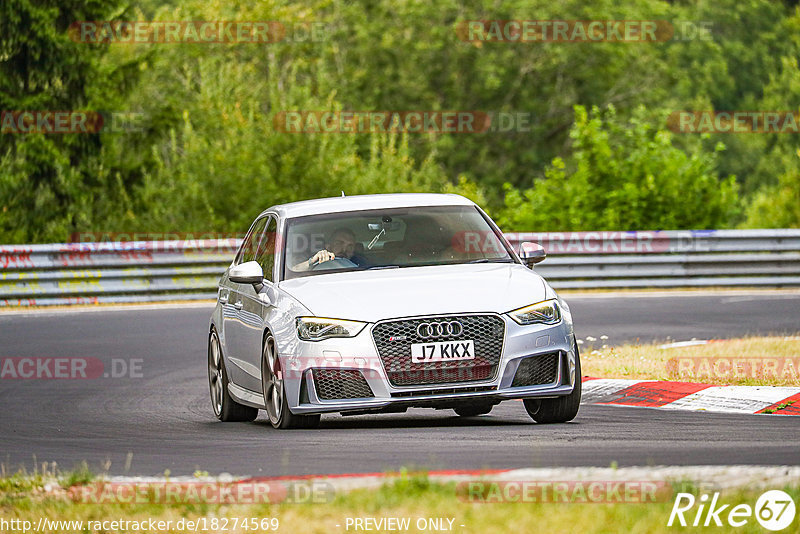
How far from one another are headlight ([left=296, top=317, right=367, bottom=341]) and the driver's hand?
0.96 metres

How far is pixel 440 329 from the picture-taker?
9.38m

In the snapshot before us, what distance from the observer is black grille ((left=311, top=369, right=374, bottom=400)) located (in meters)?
9.44

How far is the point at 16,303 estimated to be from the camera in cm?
2277

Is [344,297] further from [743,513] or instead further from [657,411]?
[743,513]

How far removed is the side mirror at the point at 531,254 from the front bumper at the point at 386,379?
1.07m

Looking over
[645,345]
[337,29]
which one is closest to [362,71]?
[337,29]

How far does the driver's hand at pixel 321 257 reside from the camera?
34.6 feet
